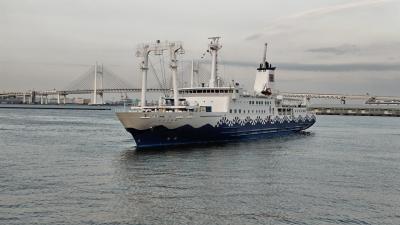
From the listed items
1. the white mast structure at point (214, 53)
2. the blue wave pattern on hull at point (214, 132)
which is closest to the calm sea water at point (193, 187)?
the blue wave pattern on hull at point (214, 132)

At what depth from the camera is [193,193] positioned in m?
20.2

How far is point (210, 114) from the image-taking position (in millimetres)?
40906

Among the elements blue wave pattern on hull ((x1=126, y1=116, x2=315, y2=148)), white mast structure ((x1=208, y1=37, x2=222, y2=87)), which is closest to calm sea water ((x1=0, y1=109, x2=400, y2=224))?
blue wave pattern on hull ((x1=126, y1=116, x2=315, y2=148))

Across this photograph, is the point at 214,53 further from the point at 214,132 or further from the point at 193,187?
the point at 193,187

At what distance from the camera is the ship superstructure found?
37.4 metres

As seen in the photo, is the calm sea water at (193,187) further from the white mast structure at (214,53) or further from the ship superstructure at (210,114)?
the white mast structure at (214,53)

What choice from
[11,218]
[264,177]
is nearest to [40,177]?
[11,218]

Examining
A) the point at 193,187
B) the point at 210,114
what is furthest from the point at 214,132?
the point at 193,187

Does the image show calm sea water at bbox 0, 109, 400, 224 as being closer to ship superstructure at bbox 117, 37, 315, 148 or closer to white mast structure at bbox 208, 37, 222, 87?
ship superstructure at bbox 117, 37, 315, 148

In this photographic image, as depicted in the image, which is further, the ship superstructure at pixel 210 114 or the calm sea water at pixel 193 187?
the ship superstructure at pixel 210 114

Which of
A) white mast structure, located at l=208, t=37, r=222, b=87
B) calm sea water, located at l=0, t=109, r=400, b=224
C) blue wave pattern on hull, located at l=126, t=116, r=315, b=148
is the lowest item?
calm sea water, located at l=0, t=109, r=400, b=224

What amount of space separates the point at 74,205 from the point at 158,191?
4.14 metres

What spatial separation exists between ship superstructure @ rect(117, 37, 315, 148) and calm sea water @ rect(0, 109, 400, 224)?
109 inches

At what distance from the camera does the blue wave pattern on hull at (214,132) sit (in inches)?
1481
